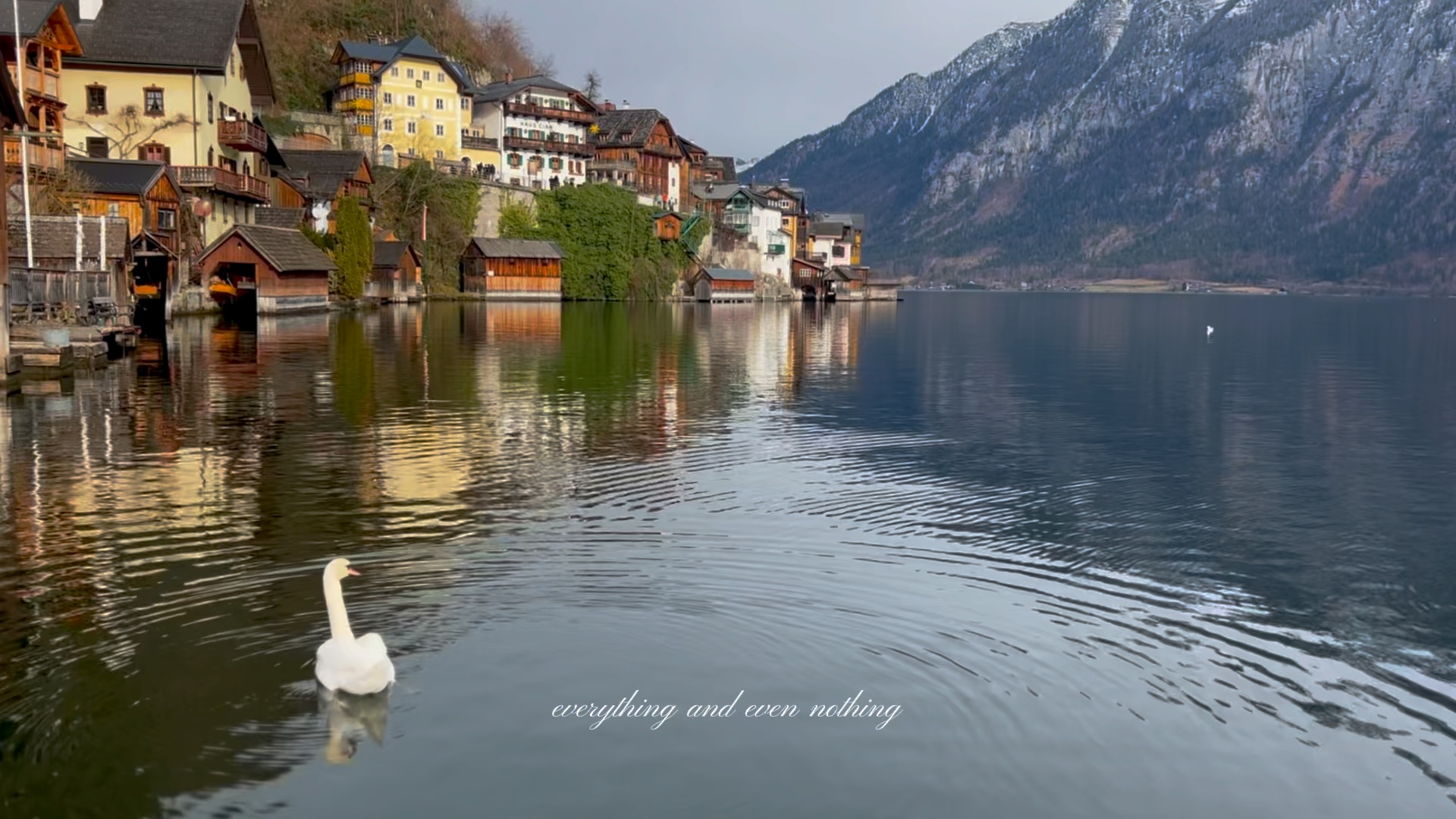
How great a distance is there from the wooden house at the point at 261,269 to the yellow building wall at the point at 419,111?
43.1m

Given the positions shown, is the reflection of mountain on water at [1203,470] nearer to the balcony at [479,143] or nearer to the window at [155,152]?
the window at [155,152]

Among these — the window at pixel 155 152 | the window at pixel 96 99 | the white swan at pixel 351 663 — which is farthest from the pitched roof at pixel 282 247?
the white swan at pixel 351 663

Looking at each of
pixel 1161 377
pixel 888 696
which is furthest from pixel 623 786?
pixel 1161 377

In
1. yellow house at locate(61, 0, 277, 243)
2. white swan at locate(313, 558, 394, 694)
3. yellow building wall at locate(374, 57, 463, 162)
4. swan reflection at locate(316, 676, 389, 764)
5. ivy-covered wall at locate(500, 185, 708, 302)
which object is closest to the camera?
swan reflection at locate(316, 676, 389, 764)

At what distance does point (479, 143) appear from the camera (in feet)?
439

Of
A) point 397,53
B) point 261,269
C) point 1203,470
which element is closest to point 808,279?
point 397,53

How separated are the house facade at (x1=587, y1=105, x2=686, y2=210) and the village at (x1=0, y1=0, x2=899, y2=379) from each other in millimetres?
276

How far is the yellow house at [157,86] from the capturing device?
251 feet

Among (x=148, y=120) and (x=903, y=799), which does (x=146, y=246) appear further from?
(x=903, y=799)

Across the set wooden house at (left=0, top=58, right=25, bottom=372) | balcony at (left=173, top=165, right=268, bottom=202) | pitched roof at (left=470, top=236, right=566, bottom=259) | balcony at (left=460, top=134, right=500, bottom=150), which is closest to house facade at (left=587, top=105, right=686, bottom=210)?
balcony at (left=460, top=134, right=500, bottom=150)

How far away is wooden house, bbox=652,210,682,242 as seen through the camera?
143375 mm

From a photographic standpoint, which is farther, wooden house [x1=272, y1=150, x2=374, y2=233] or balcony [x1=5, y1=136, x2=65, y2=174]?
wooden house [x1=272, y1=150, x2=374, y2=233]

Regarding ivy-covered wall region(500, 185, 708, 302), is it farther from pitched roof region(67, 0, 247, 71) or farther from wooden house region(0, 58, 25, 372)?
wooden house region(0, 58, 25, 372)

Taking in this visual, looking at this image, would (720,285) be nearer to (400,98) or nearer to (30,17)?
(400,98)
